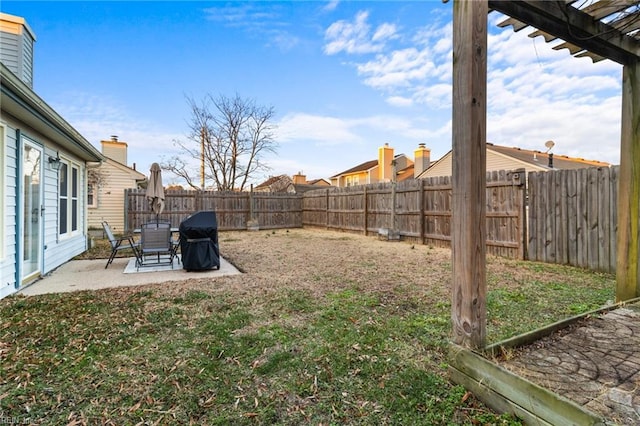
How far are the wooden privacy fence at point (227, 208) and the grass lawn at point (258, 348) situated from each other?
931cm

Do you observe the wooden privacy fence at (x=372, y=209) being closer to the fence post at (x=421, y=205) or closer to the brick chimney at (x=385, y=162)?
the fence post at (x=421, y=205)

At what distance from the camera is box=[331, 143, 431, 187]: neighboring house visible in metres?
20.8

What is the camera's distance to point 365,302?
12.5 ft

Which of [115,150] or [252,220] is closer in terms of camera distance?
[252,220]

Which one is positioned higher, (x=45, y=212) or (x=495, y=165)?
(x=495, y=165)

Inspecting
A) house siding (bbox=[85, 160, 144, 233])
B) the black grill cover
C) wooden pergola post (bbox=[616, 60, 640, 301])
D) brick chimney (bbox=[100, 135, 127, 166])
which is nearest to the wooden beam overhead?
wooden pergola post (bbox=[616, 60, 640, 301])

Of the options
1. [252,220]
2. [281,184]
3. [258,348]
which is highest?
[281,184]

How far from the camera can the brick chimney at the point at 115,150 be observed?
16062mm

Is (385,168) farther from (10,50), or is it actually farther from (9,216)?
(9,216)

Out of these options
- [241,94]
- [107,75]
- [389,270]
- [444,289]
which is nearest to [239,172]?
[241,94]

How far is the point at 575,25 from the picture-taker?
96.0 inches

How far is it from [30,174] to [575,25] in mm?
7000

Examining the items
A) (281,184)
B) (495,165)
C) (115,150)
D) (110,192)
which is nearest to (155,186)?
(110,192)

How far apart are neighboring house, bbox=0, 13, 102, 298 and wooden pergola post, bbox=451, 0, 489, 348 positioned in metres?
4.09
